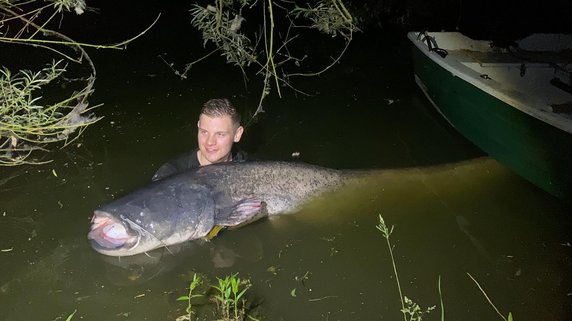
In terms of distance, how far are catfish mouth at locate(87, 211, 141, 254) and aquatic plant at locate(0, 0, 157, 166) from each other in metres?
0.74

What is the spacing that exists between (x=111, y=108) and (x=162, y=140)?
1.14 m

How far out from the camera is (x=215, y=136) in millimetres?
4176

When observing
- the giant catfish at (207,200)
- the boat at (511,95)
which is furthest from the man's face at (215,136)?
the boat at (511,95)

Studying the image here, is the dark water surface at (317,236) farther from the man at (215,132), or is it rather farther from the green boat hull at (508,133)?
the man at (215,132)

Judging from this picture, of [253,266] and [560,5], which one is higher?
[560,5]

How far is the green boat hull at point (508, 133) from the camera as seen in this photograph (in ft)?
15.5

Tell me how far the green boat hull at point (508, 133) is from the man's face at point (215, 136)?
2.75 meters

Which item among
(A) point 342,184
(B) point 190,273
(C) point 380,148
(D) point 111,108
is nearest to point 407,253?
(A) point 342,184

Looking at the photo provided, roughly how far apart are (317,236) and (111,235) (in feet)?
5.39

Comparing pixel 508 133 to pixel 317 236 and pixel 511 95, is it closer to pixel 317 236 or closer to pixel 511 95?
pixel 511 95

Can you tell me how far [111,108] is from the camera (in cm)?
669

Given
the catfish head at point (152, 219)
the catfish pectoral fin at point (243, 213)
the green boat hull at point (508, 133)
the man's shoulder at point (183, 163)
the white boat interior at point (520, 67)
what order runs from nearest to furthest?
the catfish head at point (152, 219) < the catfish pectoral fin at point (243, 213) < the man's shoulder at point (183, 163) < the green boat hull at point (508, 133) < the white boat interior at point (520, 67)

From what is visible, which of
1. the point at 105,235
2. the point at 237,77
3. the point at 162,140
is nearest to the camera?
the point at 105,235

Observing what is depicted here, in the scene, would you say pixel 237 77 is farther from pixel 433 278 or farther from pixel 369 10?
pixel 433 278
